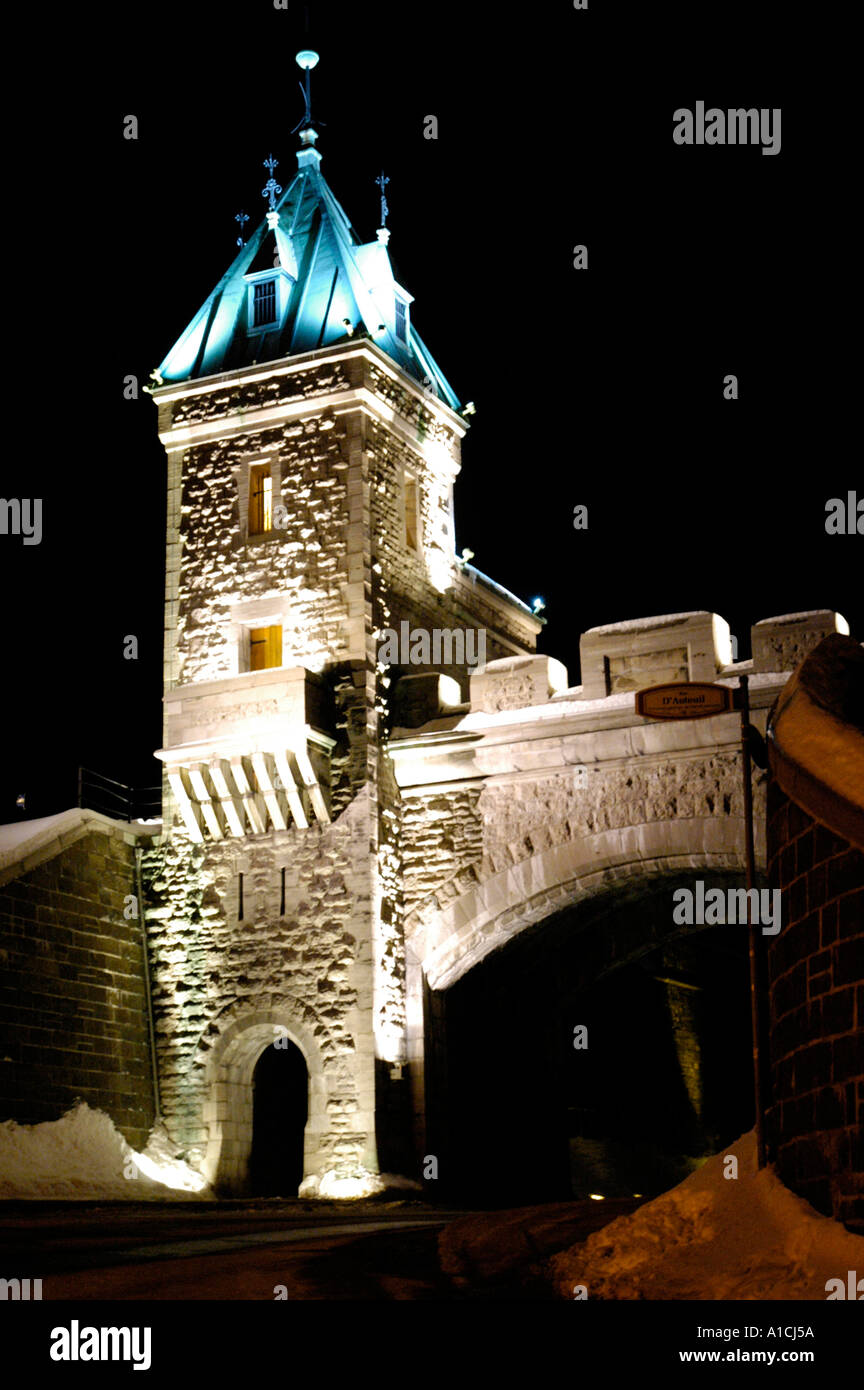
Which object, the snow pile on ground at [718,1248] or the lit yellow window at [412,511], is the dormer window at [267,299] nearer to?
the lit yellow window at [412,511]

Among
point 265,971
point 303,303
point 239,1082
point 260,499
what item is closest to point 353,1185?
point 239,1082

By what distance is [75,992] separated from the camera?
18562 millimetres

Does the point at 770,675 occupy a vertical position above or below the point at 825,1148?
above

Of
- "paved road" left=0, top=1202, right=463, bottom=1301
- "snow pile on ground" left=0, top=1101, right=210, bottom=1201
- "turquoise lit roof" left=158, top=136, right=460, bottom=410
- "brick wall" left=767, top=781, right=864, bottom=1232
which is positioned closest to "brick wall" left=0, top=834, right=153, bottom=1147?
"snow pile on ground" left=0, top=1101, right=210, bottom=1201

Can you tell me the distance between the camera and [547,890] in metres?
18.3

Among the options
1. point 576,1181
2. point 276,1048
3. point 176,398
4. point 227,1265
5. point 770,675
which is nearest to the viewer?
point 227,1265

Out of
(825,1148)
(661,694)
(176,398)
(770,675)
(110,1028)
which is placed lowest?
(825,1148)

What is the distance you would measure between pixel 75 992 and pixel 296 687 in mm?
4498

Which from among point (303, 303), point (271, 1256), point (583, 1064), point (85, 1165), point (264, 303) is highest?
point (264, 303)

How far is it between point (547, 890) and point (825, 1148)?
10718 millimetres

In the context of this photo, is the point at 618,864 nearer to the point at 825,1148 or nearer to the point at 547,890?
the point at 547,890

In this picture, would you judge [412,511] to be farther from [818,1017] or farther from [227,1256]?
[818,1017]

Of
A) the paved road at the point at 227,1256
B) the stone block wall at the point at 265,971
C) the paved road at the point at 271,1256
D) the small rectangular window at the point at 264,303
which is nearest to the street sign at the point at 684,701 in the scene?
the paved road at the point at 271,1256
